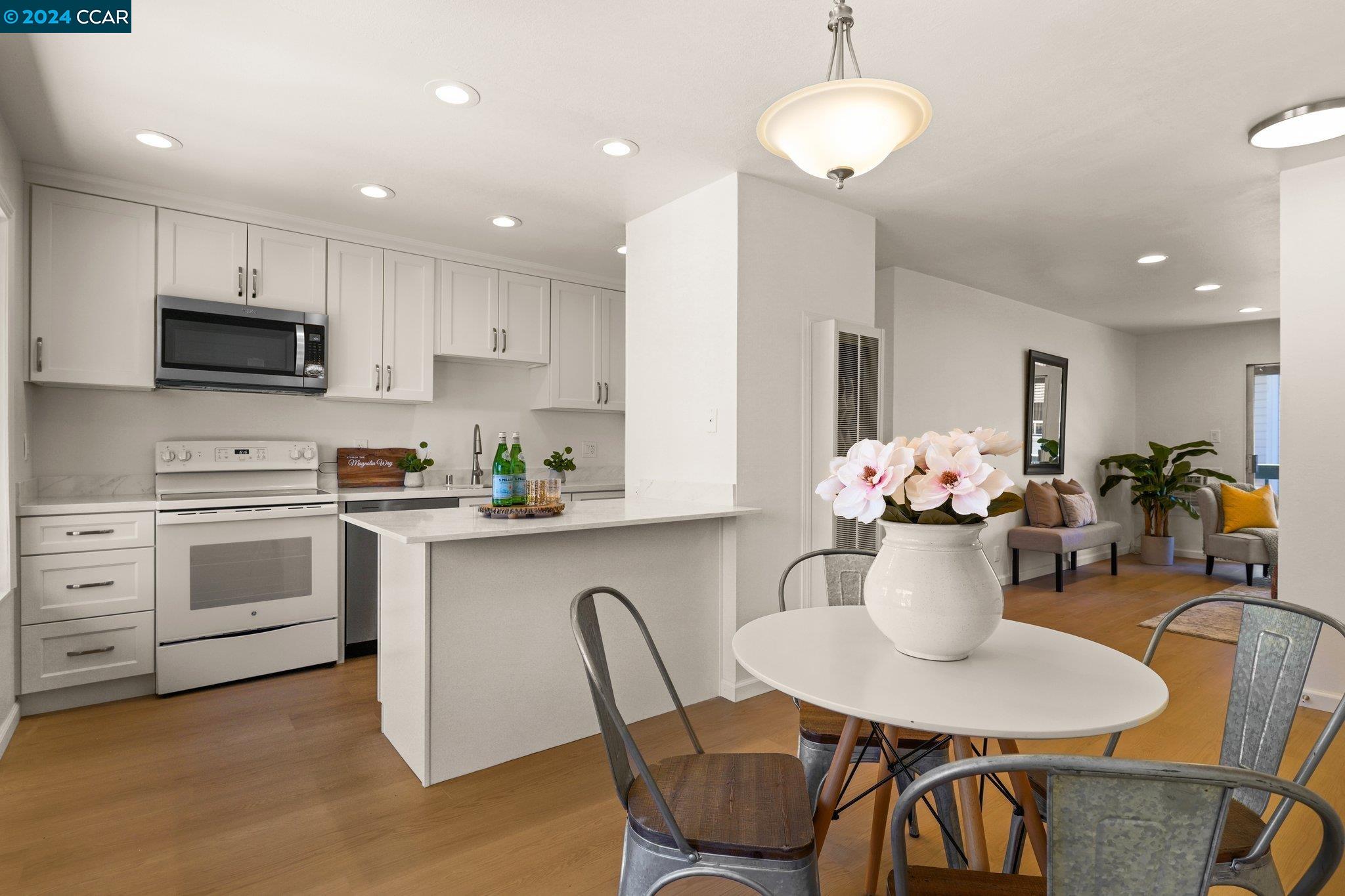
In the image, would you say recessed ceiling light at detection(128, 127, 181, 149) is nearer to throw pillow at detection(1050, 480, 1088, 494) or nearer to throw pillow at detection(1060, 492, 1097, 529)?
throw pillow at detection(1060, 492, 1097, 529)

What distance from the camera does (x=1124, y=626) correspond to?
4.48 m

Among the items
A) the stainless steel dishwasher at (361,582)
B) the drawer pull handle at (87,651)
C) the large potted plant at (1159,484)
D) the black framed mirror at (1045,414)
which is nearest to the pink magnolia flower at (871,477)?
the stainless steel dishwasher at (361,582)

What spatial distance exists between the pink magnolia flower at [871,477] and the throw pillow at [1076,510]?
540cm

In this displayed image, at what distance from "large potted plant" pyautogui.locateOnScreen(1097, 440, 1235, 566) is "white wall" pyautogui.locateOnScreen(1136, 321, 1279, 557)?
223mm

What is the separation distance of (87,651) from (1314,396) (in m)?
5.51

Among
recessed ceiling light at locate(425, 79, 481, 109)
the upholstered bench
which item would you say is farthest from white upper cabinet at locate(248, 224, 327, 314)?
the upholstered bench

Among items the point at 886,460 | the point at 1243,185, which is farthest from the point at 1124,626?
the point at 886,460

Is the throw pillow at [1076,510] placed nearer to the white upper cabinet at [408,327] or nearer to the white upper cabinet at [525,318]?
the white upper cabinet at [525,318]

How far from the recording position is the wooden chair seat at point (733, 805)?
1173 millimetres

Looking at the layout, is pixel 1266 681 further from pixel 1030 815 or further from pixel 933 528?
pixel 933 528

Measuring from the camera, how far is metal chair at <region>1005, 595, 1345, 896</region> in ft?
3.84

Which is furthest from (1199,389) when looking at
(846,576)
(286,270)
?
(286,270)

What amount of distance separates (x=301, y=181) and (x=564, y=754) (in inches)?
109

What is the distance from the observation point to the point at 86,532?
2977mm
